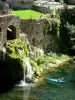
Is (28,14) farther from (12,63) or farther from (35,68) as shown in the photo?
(12,63)

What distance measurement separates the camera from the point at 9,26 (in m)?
58.5

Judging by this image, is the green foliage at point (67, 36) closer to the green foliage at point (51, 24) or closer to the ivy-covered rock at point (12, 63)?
the green foliage at point (51, 24)

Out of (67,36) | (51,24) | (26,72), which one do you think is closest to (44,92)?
(26,72)

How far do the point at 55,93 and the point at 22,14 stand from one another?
60.3 ft

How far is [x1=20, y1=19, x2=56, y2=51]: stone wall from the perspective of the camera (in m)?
63.7

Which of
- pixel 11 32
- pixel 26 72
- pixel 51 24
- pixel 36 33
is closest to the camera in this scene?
pixel 26 72

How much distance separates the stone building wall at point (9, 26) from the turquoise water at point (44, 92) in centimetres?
697

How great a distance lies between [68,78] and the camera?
59000mm

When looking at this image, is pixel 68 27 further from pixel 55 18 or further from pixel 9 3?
pixel 9 3

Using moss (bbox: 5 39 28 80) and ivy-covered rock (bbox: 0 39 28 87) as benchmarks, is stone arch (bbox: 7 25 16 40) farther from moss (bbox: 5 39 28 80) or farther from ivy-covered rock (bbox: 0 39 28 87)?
moss (bbox: 5 39 28 80)

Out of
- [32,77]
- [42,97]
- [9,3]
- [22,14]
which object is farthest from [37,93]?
[9,3]

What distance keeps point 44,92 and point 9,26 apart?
35.7 ft

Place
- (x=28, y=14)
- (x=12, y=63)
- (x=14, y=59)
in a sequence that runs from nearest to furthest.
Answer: (x=14, y=59) → (x=12, y=63) → (x=28, y=14)

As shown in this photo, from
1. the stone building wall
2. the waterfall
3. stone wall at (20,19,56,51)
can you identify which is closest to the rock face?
the stone building wall
